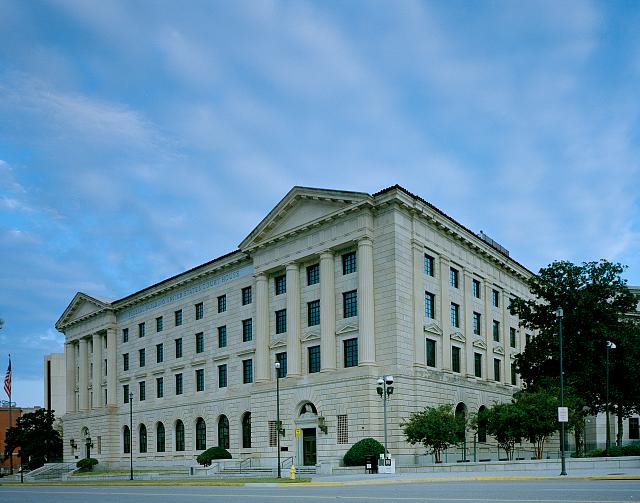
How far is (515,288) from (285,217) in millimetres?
23797

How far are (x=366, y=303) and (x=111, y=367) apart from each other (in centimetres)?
4135

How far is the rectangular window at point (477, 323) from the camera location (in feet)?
Result: 196

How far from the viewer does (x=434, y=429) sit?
45375mm

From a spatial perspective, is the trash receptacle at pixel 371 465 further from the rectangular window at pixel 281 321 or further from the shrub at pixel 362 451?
the rectangular window at pixel 281 321

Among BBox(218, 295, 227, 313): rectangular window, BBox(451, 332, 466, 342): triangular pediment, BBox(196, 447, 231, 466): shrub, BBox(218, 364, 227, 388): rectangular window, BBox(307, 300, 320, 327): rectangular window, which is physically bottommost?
BBox(196, 447, 231, 466): shrub

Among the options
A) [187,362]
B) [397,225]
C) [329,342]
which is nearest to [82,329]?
[187,362]

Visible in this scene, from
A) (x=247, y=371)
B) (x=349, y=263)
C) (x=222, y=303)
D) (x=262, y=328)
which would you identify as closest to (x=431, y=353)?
(x=349, y=263)

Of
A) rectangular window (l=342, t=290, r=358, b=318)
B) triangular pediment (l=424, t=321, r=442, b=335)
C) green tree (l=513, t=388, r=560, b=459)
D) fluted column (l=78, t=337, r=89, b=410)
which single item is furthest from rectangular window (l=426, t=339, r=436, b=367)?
fluted column (l=78, t=337, r=89, b=410)

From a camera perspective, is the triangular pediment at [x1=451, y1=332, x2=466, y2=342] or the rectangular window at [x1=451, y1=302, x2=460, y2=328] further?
the rectangular window at [x1=451, y1=302, x2=460, y2=328]

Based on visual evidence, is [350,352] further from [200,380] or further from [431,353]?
[200,380]

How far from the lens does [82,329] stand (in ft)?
291

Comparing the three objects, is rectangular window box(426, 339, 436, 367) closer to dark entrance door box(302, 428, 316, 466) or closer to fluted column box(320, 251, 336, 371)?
fluted column box(320, 251, 336, 371)

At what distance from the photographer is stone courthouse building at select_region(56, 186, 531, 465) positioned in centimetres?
4997

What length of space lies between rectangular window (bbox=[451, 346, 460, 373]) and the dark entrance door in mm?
11398
